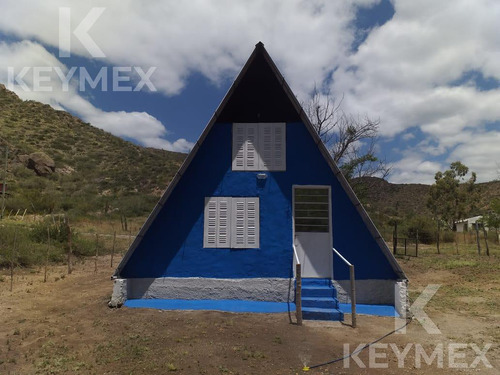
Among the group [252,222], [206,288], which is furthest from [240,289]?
[252,222]

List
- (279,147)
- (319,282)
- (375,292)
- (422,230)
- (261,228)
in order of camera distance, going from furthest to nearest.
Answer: (422,230), (279,147), (261,228), (319,282), (375,292)

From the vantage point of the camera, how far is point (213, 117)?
9039 mm

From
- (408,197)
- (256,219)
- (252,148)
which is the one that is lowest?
(256,219)

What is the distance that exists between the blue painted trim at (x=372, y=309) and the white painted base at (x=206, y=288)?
1549 mm

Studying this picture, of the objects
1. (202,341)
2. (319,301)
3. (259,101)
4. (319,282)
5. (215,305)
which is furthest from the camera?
(259,101)

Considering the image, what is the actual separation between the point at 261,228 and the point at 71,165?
1696 inches

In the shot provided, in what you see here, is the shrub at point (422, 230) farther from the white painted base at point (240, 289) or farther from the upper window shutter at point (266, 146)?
the upper window shutter at point (266, 146)

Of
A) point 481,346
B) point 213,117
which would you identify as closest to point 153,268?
point 213,117

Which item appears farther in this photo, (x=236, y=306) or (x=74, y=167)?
(x=74, y=167)

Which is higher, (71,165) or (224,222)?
(71,165)

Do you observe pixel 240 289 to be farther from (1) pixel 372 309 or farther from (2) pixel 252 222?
(1) pixel 372 309

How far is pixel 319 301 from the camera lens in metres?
8.12

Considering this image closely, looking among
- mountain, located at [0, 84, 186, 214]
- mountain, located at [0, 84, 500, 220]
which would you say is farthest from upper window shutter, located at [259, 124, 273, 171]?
mountain, located at [0, 84, 186, 214]

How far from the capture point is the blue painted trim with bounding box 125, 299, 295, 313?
27.0ft
